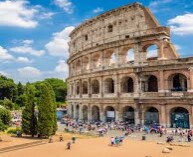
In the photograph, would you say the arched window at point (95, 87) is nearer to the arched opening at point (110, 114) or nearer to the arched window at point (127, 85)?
the arched opening at point (110, 114)

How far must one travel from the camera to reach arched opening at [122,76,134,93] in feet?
139

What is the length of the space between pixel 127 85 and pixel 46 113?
15139 millimetres

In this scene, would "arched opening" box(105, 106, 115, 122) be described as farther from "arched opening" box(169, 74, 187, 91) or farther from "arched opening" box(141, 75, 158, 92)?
"arched opening" box(169, 74, 187, 91)

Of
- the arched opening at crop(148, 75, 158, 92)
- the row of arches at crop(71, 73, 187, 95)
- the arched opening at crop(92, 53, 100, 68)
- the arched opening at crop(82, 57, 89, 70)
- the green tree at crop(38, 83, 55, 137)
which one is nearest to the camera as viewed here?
the green tree at crop(38, 83, 55, 137)

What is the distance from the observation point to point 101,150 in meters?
26.3

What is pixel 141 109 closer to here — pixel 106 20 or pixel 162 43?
pixel 162 43

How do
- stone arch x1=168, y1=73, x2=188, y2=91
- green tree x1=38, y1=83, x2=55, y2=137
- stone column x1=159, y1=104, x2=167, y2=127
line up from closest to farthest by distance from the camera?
green tree x1=38, y1=83, x2=55, y2=137
stone column x1=159, y1=104, x2=167, y2=127
stone arch x1=168, y1=73, x2=188, y2=91

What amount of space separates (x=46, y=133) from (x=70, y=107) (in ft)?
76.6

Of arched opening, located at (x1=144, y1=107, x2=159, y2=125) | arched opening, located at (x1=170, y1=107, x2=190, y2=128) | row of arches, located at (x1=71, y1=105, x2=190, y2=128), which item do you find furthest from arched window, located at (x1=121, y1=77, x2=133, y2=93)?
arched opening, located at (x1=170, y1=107, x2=190, y2=128)

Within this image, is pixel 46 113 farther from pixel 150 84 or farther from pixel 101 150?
pixel 150 84

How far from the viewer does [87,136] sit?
35.1m

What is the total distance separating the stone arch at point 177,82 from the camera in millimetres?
37734

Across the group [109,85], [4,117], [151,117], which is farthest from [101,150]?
[109,85]

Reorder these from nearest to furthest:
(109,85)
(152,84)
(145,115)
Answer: (145,115), (152,84), (109,85)
